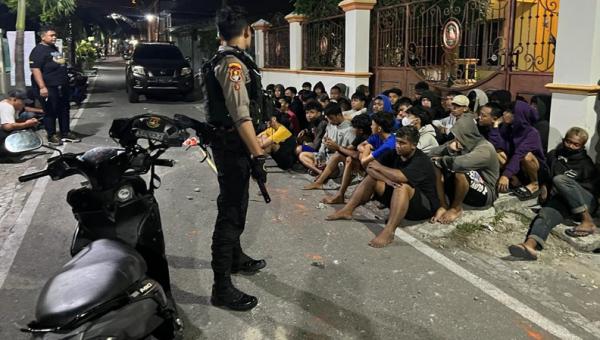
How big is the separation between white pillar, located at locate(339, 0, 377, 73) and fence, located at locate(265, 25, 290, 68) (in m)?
4.34

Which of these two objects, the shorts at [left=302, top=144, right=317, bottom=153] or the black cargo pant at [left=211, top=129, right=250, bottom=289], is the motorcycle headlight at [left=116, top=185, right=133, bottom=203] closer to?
the black cargo pant at [left=211, top=129, right=250, bottom=289]

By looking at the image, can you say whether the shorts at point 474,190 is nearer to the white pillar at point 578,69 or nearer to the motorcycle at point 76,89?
the white pillar at point 578,69

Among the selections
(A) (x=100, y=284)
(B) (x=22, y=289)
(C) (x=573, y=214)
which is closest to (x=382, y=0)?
(C) (x=573, y=214)

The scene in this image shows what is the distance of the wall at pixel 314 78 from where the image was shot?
10.7m

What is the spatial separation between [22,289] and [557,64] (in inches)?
211

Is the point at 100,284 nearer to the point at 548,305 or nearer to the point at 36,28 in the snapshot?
the point at 548,305

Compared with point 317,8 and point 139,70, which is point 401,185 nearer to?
point 317,8

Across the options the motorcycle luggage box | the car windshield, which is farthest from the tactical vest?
the car windshield

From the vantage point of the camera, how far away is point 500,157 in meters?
5.78

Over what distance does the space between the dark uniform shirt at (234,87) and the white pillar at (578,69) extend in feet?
12.7

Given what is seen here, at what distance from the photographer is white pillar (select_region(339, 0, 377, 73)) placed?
10445mm

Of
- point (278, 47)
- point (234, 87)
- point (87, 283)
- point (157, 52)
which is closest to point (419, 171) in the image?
point (234, 87)

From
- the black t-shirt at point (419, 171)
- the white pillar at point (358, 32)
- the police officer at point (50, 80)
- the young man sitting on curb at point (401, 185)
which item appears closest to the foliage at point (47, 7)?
the police officer at point (50, 80)

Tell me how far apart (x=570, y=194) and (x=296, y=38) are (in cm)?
1007
